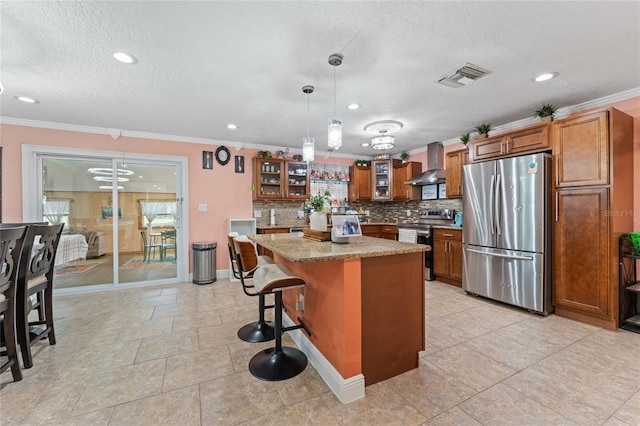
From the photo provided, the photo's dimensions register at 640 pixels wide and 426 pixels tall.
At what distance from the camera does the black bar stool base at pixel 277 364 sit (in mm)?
1938

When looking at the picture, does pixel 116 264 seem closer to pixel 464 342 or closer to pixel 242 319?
pixel 242 319

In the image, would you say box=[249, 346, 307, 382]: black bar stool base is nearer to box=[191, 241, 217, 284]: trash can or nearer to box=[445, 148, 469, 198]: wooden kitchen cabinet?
box=[191, 241, 217, 284]: trash can

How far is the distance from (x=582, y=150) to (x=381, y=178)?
3412 millimetres

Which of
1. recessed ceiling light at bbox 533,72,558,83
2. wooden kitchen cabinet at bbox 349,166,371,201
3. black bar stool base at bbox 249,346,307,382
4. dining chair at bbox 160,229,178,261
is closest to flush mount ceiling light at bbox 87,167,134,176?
dining chair at bbox 160,229,178,261

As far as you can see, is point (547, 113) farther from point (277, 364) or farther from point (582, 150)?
point (277, 364)

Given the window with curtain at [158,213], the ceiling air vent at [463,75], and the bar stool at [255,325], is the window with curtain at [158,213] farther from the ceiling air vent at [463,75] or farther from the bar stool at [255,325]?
the ceiling air vent at [463,75]

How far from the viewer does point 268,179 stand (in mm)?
5230

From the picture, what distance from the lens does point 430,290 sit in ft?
13.2

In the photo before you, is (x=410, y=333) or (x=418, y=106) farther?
(x=418, y=106)

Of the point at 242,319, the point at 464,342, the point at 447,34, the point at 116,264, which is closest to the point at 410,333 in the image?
the point at 464,342

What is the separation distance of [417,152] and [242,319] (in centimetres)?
469

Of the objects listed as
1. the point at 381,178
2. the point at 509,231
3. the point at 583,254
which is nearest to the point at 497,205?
the point at 509,231

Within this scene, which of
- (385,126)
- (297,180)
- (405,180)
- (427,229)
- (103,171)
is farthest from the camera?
(405,180)

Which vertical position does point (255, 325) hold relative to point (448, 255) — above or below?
below
